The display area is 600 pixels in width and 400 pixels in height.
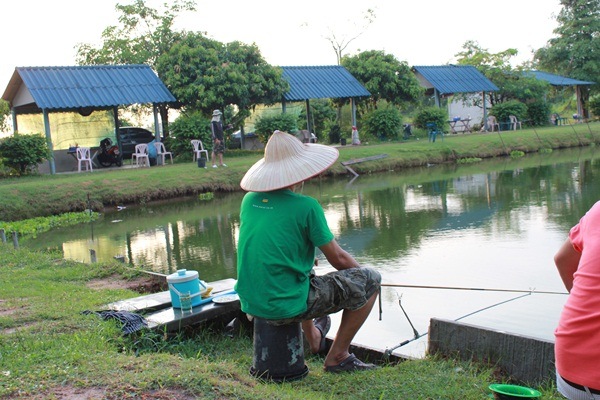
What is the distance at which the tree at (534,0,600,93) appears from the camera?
109 feet

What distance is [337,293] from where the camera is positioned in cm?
365

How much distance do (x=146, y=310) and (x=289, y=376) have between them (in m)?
1.49

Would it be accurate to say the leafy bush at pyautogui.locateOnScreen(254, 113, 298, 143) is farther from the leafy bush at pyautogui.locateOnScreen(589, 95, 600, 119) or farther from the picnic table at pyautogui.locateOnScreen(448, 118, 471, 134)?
the leafy bush at pyautogui.locateOnScreen(589, 95, 600, 119)

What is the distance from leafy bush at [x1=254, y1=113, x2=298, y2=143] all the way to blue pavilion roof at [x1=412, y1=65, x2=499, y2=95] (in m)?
8.35

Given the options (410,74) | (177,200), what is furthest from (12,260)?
(410,74)

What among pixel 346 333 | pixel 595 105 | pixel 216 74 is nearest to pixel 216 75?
pixel 216 74

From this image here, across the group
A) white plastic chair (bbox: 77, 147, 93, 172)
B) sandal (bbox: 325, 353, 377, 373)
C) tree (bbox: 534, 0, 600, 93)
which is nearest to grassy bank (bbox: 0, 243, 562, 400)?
sandal (bbox: 325, 353, 377, 373)

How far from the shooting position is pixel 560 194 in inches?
502

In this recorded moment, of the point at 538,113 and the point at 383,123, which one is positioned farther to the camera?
the point at 538,113

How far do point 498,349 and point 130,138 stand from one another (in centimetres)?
1937

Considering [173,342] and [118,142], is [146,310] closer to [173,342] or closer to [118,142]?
[173,342]

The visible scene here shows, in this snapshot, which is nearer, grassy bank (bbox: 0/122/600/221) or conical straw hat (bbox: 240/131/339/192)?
conical straw hat (bbox: 240/131/339/192)

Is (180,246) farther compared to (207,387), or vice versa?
(180,246)

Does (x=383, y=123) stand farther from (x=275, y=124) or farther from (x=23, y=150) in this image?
(x=23, y=150)
